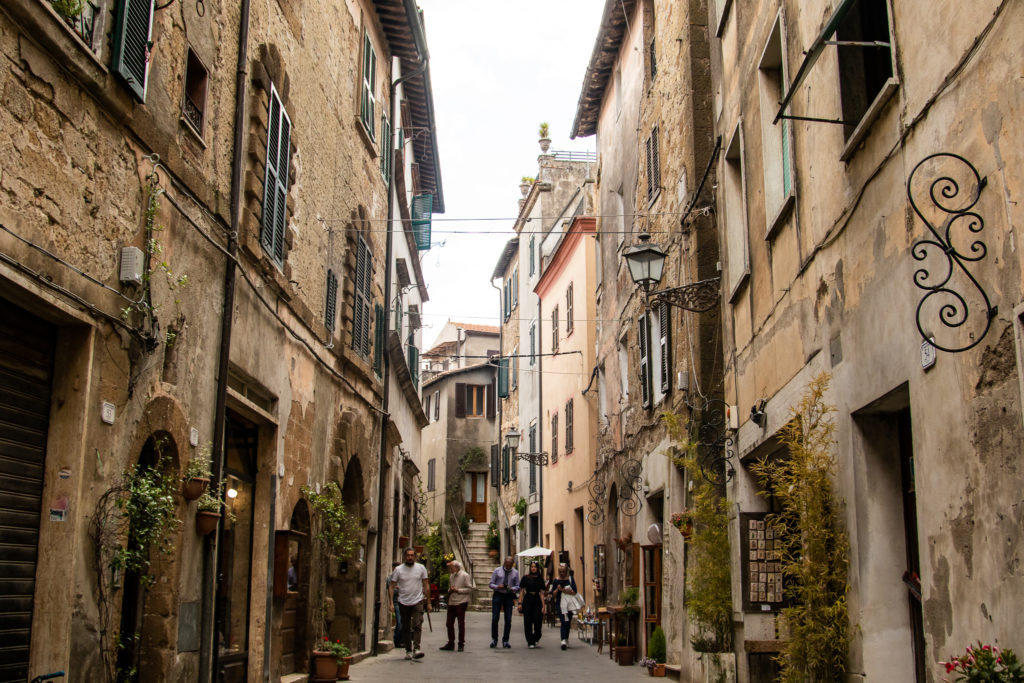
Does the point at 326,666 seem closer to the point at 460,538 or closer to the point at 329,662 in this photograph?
the point at 329,662

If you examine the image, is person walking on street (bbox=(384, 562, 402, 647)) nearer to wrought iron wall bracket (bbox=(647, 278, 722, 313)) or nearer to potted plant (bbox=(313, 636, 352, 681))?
potted plant (bbox=(313, 636, 352, 681))

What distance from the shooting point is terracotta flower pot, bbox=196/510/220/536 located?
8375 mm

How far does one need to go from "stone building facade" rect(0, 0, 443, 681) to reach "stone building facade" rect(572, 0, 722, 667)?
14.5ft

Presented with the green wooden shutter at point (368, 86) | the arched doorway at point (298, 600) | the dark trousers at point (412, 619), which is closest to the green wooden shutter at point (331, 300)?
the arched doorway at point (298, 600)

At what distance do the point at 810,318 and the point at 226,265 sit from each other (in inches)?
197

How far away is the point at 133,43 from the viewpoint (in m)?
6.89

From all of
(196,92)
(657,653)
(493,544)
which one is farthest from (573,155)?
(196,92)

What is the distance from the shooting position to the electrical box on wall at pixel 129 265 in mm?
6859

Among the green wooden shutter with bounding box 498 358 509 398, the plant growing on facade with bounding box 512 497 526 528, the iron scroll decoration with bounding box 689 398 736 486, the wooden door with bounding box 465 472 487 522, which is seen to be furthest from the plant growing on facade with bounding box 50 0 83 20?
the wooden door with bounding box 465 472 487 522

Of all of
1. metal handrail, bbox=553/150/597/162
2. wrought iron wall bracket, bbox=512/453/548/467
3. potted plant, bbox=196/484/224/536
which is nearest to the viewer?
potted plant, bbox=196/484/224/536

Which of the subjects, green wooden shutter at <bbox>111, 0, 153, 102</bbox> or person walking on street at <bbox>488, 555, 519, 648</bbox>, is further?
person walking on street at <bbox>488, 555, 519, 648</bbox>

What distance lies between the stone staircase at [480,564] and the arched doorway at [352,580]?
67.4 ft

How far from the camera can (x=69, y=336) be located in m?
6.40

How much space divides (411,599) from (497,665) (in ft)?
6.06
